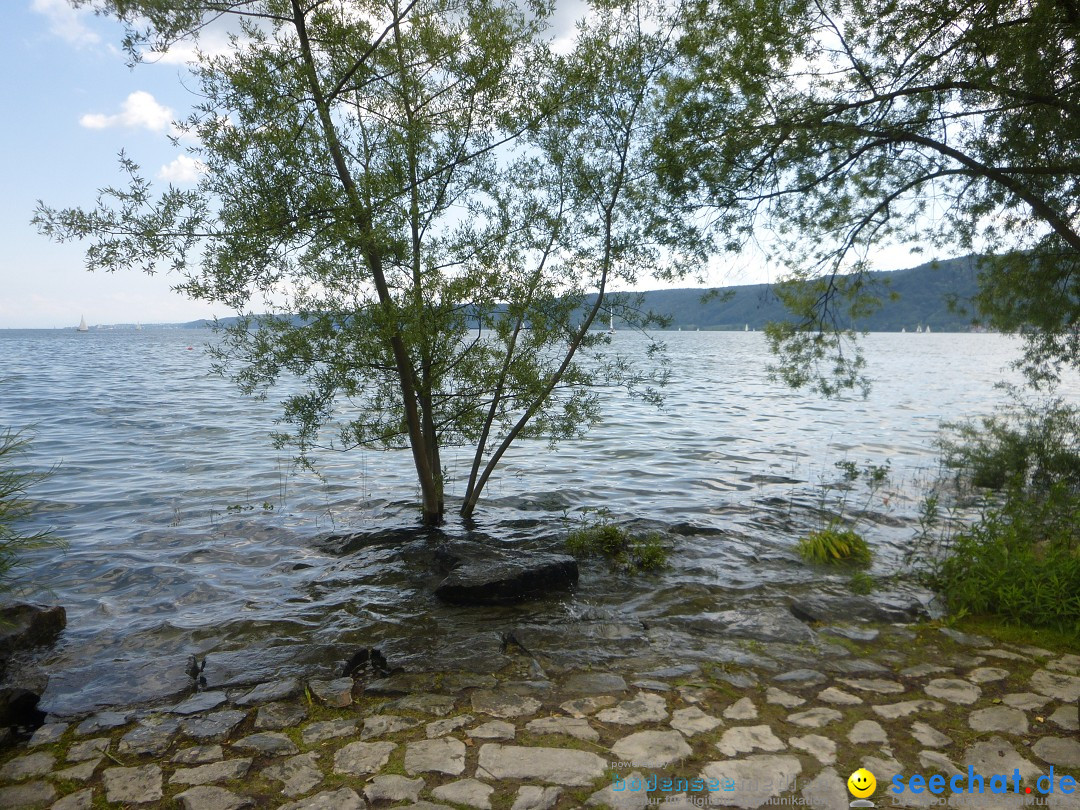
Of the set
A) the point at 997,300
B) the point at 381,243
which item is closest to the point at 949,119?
the point at 997,300

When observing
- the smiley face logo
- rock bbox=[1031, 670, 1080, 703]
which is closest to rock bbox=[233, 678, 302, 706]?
the smiley face logo

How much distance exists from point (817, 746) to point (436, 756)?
8.79ft

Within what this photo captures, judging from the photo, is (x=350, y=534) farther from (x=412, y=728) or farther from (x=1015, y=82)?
Result: (x=1015, y=82)

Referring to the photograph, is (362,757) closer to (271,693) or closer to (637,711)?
(271,693)

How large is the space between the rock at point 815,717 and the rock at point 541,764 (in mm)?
1635

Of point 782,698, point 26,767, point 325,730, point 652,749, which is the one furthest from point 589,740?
Result: point 26,767

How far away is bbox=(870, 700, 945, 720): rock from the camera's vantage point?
537 cm

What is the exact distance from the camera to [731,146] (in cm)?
1037

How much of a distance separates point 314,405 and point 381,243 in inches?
112

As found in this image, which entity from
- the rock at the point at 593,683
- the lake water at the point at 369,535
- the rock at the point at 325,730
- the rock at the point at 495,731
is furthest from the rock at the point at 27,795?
the rock at the point at 593,683

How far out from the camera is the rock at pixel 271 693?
594cm

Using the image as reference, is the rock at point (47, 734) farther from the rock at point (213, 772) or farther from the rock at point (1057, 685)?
the rock at point (1057, 685)

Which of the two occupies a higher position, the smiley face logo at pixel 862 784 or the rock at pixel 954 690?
the smiley face logo at pixel 862 784

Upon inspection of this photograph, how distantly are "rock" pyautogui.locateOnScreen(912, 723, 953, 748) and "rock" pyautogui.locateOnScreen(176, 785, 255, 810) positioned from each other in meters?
4.60
